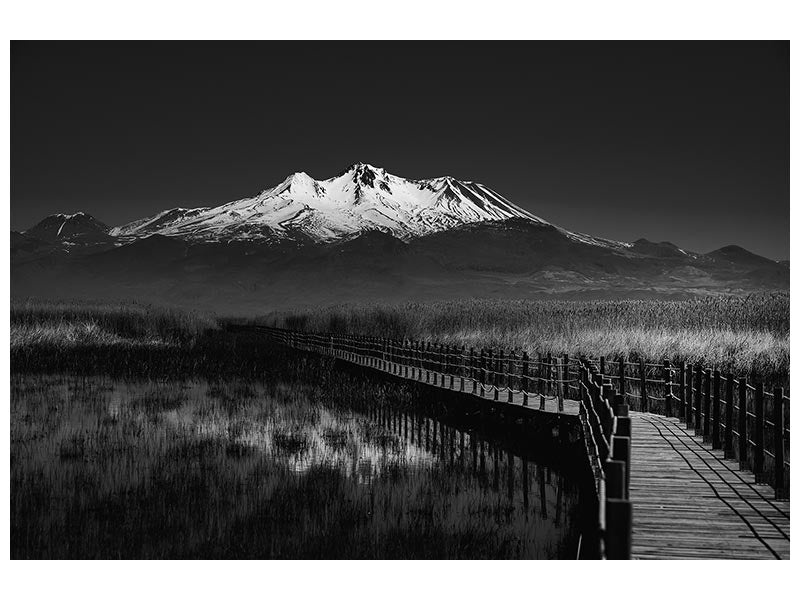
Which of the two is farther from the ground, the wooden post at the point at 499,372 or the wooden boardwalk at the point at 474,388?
the wooden post at the point at 499,372

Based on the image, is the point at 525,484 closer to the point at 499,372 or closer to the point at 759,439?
the point at 759,439

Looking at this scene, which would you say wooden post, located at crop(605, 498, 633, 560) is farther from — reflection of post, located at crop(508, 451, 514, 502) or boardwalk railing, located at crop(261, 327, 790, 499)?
reflection of post, located at crop(508, 451, 514, 502)

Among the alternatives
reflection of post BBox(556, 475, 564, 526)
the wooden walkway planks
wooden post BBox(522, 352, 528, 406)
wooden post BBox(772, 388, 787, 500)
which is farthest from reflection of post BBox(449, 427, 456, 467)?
wooden post BBox(772, 388, 787, 500)

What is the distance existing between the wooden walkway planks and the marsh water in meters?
1.43

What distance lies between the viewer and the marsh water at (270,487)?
11047mm

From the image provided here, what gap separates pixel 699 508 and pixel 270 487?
6.36 meters

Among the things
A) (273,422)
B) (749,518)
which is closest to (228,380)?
(273,422)

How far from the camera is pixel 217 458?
50.9ft

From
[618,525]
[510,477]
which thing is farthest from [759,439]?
[618,525]

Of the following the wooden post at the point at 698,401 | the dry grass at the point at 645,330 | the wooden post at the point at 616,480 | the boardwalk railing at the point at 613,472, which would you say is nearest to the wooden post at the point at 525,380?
the wooden post at the point at 698,401

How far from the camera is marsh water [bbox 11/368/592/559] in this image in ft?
36.2

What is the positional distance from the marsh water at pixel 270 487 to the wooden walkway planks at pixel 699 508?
143 cm

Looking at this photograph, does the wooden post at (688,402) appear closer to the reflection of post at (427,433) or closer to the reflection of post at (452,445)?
the reflection of post at (452,445)

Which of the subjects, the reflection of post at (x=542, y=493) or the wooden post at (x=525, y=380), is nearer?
the reflection of post at (x=542, y=493)
